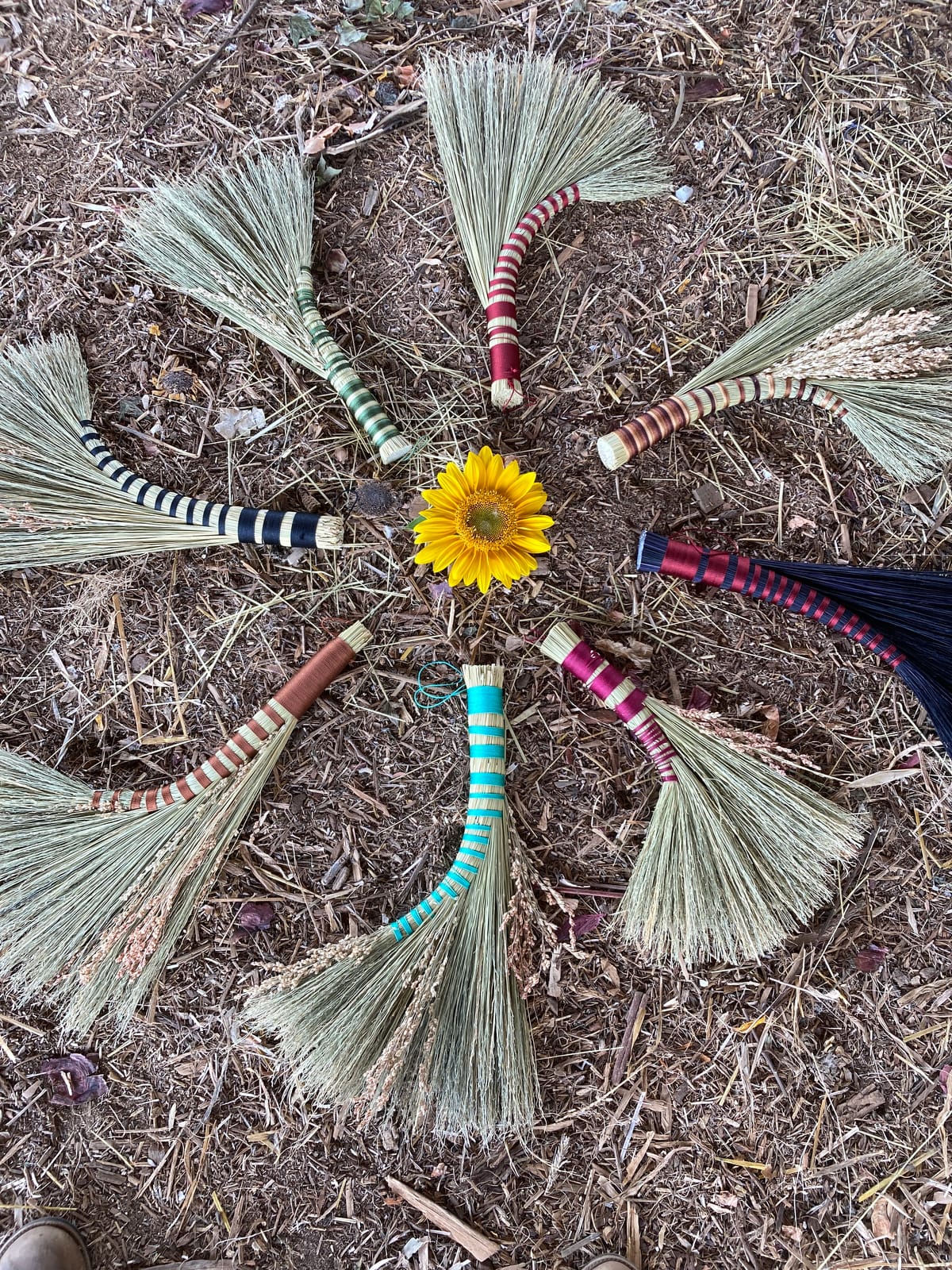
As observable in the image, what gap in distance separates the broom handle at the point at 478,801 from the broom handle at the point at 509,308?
55 centimetres

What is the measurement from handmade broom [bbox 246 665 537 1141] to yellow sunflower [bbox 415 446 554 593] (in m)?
0.22

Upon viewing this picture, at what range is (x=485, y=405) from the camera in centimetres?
146

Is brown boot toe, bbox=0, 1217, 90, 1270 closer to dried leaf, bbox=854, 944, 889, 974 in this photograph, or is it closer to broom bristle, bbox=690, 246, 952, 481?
dried leaf, bbox=854, 944, 889, 974

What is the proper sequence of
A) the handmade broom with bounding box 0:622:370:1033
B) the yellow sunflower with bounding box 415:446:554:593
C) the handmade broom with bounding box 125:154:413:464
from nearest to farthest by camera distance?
the yellow sunflower with bounding box 415:446:554:593
the handmade broom with bounding box 0:622:370:1033
the handmade broom with bounding box 125:154:413:464

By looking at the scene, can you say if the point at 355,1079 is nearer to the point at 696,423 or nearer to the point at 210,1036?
the point at 210,1036

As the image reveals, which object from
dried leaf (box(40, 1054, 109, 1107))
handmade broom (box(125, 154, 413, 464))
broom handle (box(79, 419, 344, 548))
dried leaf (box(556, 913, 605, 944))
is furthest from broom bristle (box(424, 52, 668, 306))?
dried leaf (box(40, 1054, 109, 1107))

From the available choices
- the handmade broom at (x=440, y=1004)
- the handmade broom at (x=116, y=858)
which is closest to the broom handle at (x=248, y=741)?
the handmade broom at (x=116, y=858)

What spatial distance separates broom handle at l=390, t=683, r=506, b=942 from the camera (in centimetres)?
132

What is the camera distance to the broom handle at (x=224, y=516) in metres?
1.37

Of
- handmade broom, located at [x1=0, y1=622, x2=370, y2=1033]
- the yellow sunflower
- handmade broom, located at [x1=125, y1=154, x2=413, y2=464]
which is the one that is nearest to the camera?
the yellow sunflower

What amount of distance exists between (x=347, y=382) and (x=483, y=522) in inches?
17.1

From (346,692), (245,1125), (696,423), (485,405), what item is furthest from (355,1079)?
(696,423)

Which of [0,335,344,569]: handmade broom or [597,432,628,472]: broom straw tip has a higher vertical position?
[0,335,344,569]: handmade broom

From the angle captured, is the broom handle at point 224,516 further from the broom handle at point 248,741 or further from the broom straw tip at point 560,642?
the broom straw tip at point 560,642
